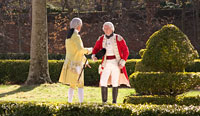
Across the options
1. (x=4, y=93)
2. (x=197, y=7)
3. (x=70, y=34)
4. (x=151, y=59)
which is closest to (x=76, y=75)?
(x=70, y=34)

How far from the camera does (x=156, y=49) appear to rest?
8023 millimetres

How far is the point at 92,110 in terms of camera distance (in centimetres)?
605

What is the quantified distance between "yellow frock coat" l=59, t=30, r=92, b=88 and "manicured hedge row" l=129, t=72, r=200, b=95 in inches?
46.5

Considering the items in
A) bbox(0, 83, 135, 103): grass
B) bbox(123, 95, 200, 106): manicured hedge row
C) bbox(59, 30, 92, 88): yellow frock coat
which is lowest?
bbox(0, 83, 135, 103): grass

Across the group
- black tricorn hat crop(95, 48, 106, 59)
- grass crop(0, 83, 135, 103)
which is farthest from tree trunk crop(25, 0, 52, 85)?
black tricorn hat crop(95, 48, 106, 59)

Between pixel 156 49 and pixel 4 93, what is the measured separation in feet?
18.7

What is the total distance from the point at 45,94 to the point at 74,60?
12.2 ft

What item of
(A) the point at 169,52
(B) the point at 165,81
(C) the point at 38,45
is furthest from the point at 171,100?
(C) the point at 38,45

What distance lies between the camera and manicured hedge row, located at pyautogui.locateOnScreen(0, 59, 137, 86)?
14.4 metres

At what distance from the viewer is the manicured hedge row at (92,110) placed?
5.86m

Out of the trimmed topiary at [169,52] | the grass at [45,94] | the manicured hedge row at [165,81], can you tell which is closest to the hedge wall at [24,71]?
the grass at [45,94]

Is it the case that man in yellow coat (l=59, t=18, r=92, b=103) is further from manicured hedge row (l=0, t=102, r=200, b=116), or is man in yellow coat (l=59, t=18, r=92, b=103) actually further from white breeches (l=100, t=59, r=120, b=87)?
manicured hedge row (l=0, t=102, r=200, b=116)

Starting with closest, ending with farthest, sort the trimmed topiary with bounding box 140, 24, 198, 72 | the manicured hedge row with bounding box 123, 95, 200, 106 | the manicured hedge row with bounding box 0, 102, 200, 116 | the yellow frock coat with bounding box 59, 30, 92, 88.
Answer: the manicured hedge row with bounding box 0, 102, 200, 116 < the manicured hedge row with bounding box 123, 95, 200, 106 < the yellow frock coat with bounding box 59, 30, 92, 88 < the trimmed topiary with bounding box 140, 24, 198, 72

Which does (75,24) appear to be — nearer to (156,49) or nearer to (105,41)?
(105,41)
